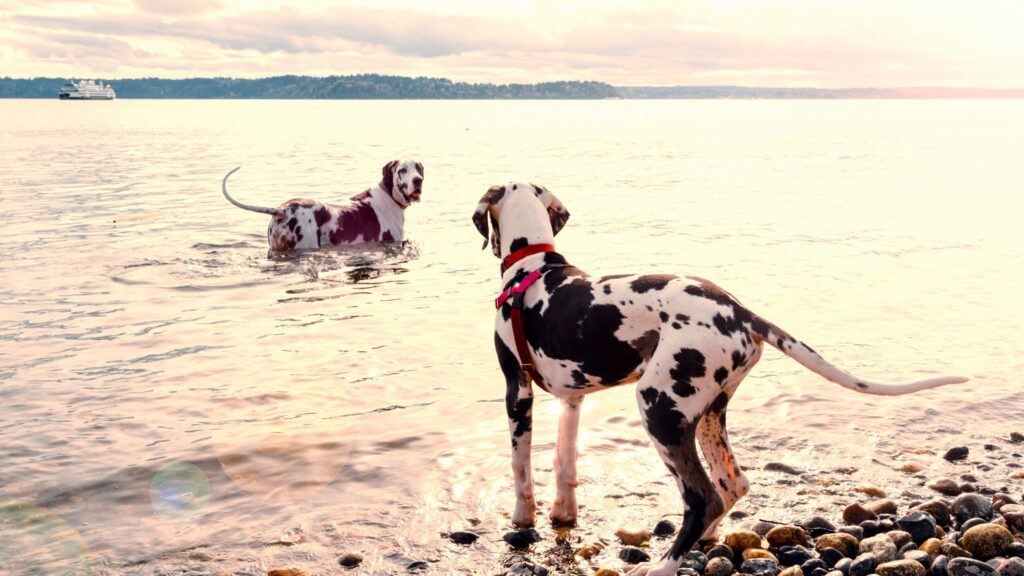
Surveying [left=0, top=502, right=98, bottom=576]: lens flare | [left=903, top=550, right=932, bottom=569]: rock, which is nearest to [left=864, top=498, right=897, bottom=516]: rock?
[left=903, top=550, right=932, bottom=569]: rock

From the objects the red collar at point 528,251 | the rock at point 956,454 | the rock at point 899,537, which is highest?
the red collar at point 528,251


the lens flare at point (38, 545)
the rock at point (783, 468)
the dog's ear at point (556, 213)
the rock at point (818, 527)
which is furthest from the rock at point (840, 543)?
the lens flare at point (38, 545)

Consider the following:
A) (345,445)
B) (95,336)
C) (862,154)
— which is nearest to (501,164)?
(862,154)

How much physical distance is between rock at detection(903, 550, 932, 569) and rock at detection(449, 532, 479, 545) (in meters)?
2.62

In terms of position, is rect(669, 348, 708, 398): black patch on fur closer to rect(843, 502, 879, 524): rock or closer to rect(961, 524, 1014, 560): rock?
rect(843, 502, 879, 524): rock

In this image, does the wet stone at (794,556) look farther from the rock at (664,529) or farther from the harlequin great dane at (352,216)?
the harlequin great dane at (352,216)

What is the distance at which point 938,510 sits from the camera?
5.59 meters

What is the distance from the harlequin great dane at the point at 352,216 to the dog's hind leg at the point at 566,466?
10.3 metres

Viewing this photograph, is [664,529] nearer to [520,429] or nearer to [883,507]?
[520,429]

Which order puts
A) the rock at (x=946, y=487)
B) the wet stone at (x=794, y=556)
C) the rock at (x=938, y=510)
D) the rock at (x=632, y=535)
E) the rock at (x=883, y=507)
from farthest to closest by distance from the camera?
the rock at (x=946, y=487) < the rock at (x=883, y=507) < the rock at (x=938, y=510) < the rock at (x=632, y=535) < the wet stone at (x=794, y=556)

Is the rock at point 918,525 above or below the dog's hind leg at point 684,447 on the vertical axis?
below

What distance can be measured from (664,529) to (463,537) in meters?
1.33

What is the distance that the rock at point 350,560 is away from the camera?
5.25 m

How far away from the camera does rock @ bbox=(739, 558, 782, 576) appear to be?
16.1ft
